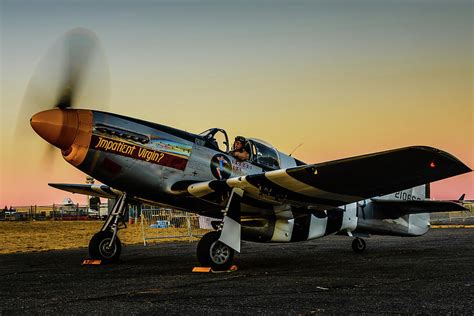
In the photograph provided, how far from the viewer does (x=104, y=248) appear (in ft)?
36.8

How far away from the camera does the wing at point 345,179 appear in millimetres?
7805

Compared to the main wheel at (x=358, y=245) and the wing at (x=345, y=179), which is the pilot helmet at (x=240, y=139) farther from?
the main wheel at (x=358, y=245)

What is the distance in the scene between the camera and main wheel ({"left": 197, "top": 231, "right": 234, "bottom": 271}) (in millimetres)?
9205

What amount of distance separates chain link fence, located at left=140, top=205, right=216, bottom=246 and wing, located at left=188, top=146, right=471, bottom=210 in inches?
393

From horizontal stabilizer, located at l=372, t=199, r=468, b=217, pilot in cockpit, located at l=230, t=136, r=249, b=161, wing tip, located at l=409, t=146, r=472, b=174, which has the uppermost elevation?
pilot in cockpit, located at l=230, t=136, r=249, b=161

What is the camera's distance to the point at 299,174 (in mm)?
9141

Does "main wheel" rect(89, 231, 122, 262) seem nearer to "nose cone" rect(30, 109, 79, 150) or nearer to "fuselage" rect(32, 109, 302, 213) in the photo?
"fuselage" rect(32, 109, 302, 213)

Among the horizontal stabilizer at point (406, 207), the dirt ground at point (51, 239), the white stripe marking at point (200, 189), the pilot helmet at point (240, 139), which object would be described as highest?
the pilot helmet at point (240, 139)

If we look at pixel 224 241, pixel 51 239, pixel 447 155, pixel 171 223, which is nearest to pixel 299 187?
pixel 224 241

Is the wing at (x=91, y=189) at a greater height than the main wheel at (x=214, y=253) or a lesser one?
greater

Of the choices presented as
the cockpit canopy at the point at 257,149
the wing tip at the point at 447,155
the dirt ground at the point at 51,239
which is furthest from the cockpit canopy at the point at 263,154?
the dirt ground at the point at 51,239

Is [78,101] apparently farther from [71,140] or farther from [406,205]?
[406,205]

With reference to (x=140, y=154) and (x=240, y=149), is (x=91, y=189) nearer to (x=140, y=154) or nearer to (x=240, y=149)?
(x=140, y=154)

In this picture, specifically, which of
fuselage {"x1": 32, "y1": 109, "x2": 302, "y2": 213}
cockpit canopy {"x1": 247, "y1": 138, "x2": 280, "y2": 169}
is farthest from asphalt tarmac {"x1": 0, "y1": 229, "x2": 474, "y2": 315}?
cockpit canopy {"x1": 247, "y1": 138, "x2": 280, "y2": 169}
